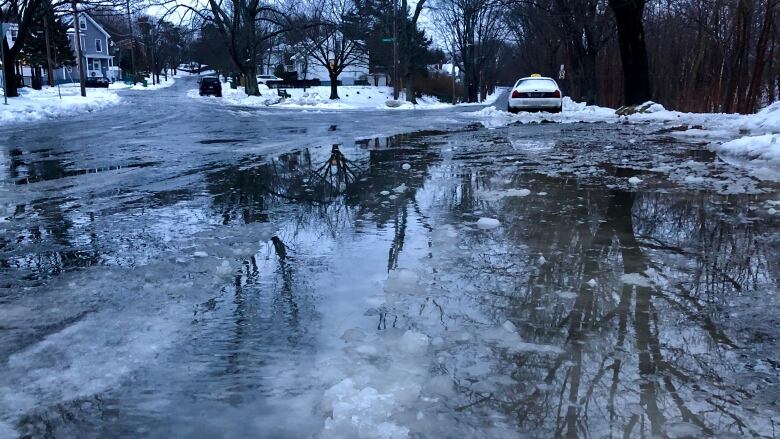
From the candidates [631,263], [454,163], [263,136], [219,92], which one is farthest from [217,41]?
[631,263]

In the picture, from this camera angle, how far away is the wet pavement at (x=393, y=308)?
104 inches

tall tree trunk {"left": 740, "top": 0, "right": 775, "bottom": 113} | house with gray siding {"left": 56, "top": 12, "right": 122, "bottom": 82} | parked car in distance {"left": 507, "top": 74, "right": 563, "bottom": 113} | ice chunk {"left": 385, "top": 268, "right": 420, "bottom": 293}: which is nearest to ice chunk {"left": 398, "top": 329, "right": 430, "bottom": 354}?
ice chunk {"left": 385, "top": 268, "right": 420, "bottom": 293}

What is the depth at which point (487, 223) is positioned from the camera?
572 centimetres

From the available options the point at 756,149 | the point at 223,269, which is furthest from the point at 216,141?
the point at 756,149

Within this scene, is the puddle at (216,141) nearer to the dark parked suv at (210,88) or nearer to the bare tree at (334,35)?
the bare tree at (334,35)

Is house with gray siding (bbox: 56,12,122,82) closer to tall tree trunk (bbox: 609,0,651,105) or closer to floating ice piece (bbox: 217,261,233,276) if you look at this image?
tall tree trunk (bbox: 609,0,651,105)

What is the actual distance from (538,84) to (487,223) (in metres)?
17.1

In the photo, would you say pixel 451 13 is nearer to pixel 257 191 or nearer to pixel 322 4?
pixel 322 4

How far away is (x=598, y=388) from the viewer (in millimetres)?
2791

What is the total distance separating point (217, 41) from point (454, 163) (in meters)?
70.9

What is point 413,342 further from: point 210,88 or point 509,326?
point 210,88

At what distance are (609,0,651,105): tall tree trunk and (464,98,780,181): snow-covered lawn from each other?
99 centimetres

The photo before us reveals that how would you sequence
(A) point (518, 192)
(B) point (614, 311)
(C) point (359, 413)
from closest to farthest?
1. (C) point (359, 413)
2. (B) point (614, 311)
3. (A) point (518, 192)

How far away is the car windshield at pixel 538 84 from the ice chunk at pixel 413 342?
19.3 metres
